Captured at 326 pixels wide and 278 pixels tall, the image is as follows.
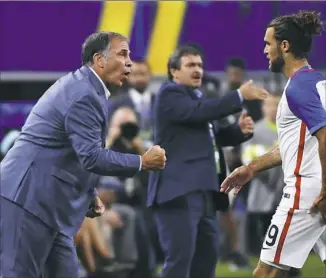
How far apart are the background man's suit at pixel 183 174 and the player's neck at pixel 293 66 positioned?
4.92 ft

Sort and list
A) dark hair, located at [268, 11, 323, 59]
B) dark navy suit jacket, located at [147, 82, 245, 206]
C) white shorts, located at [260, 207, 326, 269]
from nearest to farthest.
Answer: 1. white shorts, located at [260, 207, 326, 269]
2. dark hair, located at [268, 11, 323, 59]
3. dark navy suit jacket, located at [147, 82, 245, 206]

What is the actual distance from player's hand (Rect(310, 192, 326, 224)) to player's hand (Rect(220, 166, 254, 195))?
644mm

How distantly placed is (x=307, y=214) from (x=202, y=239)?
204 cm

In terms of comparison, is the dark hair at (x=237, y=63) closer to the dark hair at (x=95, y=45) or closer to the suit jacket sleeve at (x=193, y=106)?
the suit jacket sleeve at (x=193, y=106)

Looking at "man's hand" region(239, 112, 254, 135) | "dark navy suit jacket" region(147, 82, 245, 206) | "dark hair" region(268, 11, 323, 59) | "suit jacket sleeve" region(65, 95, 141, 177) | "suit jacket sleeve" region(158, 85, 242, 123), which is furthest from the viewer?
"man's hand" region(239, 112, 254, 135)

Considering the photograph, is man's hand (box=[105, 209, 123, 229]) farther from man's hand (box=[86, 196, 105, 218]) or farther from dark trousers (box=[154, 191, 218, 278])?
man's hand (box=[86, 196, 105, 218])

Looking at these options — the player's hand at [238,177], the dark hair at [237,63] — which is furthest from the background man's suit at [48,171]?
the dark hair at [237,63]

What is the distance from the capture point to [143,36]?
13164 mm

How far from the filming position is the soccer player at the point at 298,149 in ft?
21.6

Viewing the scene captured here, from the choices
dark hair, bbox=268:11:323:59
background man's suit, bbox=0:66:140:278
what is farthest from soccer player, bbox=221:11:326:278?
background man's suit, bbox=0:66:140:278

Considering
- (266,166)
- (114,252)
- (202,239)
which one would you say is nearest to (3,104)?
(114,252)

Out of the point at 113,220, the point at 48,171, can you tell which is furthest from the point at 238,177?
the point at 113,220

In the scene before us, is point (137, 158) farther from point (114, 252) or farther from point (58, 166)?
point (114, 252)

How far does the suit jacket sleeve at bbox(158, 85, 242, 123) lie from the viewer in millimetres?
8336
